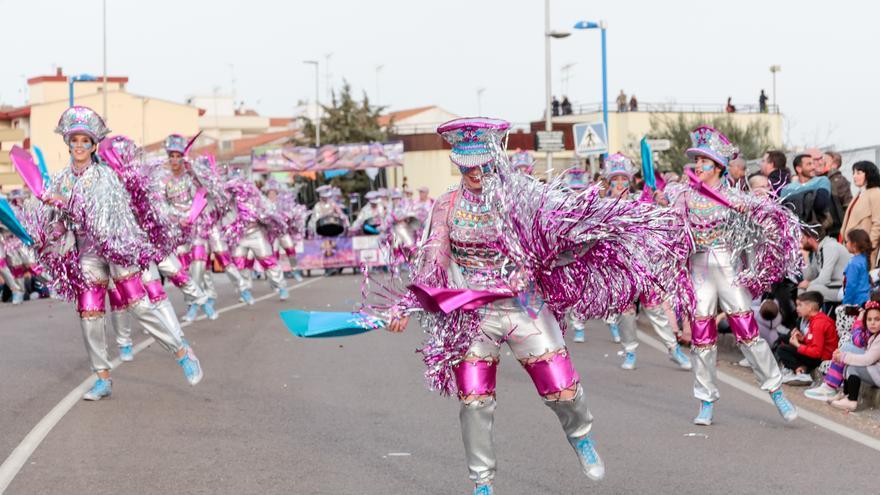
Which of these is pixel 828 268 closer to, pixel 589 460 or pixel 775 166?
pixel 775 166

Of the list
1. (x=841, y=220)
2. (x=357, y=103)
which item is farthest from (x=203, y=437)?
(x=357, y=103)

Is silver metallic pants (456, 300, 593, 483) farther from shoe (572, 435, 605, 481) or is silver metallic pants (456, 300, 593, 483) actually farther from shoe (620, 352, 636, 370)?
shoe (620, 352, 636, 370)

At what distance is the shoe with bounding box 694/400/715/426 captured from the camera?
9.06 meters

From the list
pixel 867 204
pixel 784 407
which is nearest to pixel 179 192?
pixel 867 204

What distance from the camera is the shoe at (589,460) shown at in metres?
6.57

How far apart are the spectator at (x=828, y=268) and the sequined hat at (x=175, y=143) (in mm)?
7187

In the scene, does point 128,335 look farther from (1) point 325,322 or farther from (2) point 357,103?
(2) point 357,103

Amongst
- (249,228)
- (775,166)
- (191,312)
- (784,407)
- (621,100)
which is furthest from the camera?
(621,100)

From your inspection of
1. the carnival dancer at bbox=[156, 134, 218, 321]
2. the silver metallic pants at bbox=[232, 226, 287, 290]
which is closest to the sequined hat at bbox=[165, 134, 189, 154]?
the carnival dancer at bbox=[156, 134, 218, 321]

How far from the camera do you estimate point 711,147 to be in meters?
9.34

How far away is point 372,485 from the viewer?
23.5 ft

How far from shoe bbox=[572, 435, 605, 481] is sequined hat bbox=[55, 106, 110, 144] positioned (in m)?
5.14

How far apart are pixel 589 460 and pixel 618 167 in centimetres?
710

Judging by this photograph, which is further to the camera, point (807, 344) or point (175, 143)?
point (175, 143)
